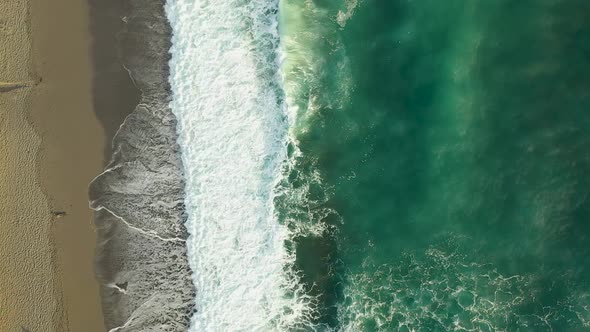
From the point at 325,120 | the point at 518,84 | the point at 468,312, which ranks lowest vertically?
the point at 468,312

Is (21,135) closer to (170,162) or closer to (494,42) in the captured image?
(170,162)

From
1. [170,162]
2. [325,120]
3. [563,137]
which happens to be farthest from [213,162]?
[563,137]

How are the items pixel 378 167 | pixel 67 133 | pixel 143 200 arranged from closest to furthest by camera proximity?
pixel 67 133
pixel 143 200
pixel 378 167

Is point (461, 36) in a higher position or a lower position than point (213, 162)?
higher

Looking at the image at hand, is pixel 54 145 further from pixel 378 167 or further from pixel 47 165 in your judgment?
pixel 378 167

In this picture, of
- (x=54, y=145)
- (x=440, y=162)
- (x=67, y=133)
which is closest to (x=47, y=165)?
(x=54, y=145)

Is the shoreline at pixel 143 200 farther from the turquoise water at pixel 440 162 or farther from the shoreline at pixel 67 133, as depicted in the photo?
the turquoise water at pixel 440 162

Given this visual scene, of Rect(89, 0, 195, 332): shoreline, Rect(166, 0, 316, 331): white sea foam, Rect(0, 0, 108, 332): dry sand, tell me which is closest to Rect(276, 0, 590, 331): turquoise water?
Rect(166, 0, 316, 331): white sea foam
